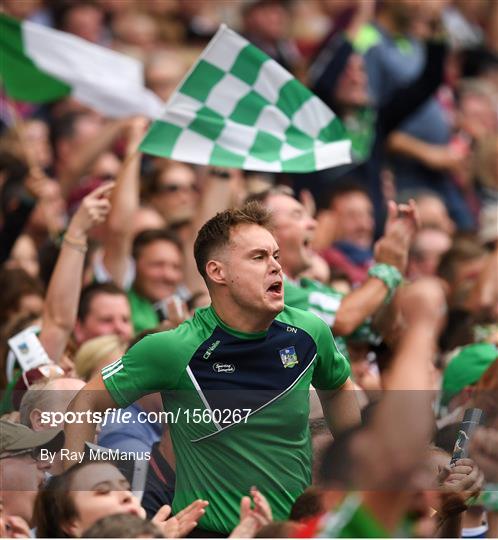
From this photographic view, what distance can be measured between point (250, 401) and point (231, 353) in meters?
0.20

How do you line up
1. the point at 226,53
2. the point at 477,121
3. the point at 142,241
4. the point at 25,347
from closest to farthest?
the point at 25,347
the point at 226,53
the point at 142,241
the point at 477,121

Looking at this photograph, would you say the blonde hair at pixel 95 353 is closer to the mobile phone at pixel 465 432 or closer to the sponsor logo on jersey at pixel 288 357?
the sponsor logo on jersey at pixel 288 357

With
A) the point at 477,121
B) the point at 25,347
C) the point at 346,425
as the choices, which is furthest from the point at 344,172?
the point at 346,425

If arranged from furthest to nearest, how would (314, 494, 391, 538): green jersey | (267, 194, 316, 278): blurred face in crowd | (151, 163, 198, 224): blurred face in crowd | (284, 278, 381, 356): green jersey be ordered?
(151, 163, 198, 224): blurred face in crowd → (267, 194, 316, 278): blurred face in crowd → (284, 278, 381, 356): green jersey → (314, 494, 391, 538): green jersey

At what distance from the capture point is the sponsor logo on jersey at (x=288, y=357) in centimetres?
584

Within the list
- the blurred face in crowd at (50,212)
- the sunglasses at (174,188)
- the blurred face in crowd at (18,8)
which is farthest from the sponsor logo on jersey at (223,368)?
the blurred face in crowd at (18,8)

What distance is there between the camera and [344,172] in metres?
11.6

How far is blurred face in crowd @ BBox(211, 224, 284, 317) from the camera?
19.3 feet

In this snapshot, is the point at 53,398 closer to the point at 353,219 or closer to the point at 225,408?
the point at 225,408

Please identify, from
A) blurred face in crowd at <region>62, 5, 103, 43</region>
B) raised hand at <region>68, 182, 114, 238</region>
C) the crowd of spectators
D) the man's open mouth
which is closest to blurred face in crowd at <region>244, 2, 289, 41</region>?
the crowd of spectators

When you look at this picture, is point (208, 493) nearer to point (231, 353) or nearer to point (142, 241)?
point (231, 353)

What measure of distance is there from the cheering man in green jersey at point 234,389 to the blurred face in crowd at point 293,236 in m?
1.77

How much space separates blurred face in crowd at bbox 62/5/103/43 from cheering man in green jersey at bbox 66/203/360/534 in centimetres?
752

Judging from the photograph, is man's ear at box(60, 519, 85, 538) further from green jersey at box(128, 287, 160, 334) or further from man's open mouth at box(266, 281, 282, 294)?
green jersey at box(128, 287, 160, 334)
